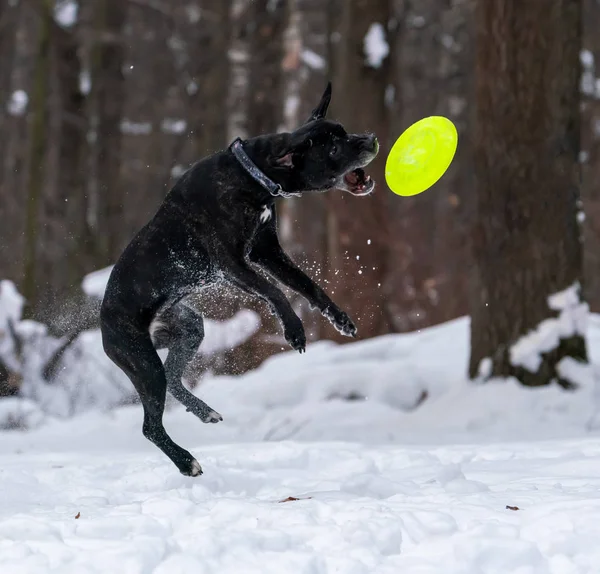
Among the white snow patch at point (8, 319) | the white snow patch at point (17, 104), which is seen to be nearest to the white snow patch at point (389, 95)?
Result: the white snow patch at point (8, 319)

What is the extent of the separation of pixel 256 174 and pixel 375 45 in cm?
568

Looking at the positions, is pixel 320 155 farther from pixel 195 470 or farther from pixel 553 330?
pixel 553 330

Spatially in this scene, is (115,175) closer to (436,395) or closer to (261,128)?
(261,128)

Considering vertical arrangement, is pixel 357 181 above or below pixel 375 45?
below

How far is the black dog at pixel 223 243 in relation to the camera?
503 cm

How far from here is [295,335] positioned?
16.3 ft

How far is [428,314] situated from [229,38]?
6.59m

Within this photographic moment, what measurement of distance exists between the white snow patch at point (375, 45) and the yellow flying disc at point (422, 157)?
4.91m

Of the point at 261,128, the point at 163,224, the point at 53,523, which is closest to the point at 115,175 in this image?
the point at 261,128

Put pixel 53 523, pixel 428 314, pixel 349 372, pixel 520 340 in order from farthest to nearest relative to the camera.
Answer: pixel 428 314 → pixel 349 372 → pixel 520 340 → pixel 53 523

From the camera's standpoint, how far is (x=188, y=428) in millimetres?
7801

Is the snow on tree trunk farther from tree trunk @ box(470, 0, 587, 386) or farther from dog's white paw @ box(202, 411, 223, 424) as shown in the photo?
dog's white paw @ box(202, 411, 223, 424)

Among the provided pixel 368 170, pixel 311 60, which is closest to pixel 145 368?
pixel 368 170

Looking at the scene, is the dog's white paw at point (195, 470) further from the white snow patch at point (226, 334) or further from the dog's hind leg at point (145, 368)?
the white snow patch at point (226, 334)
